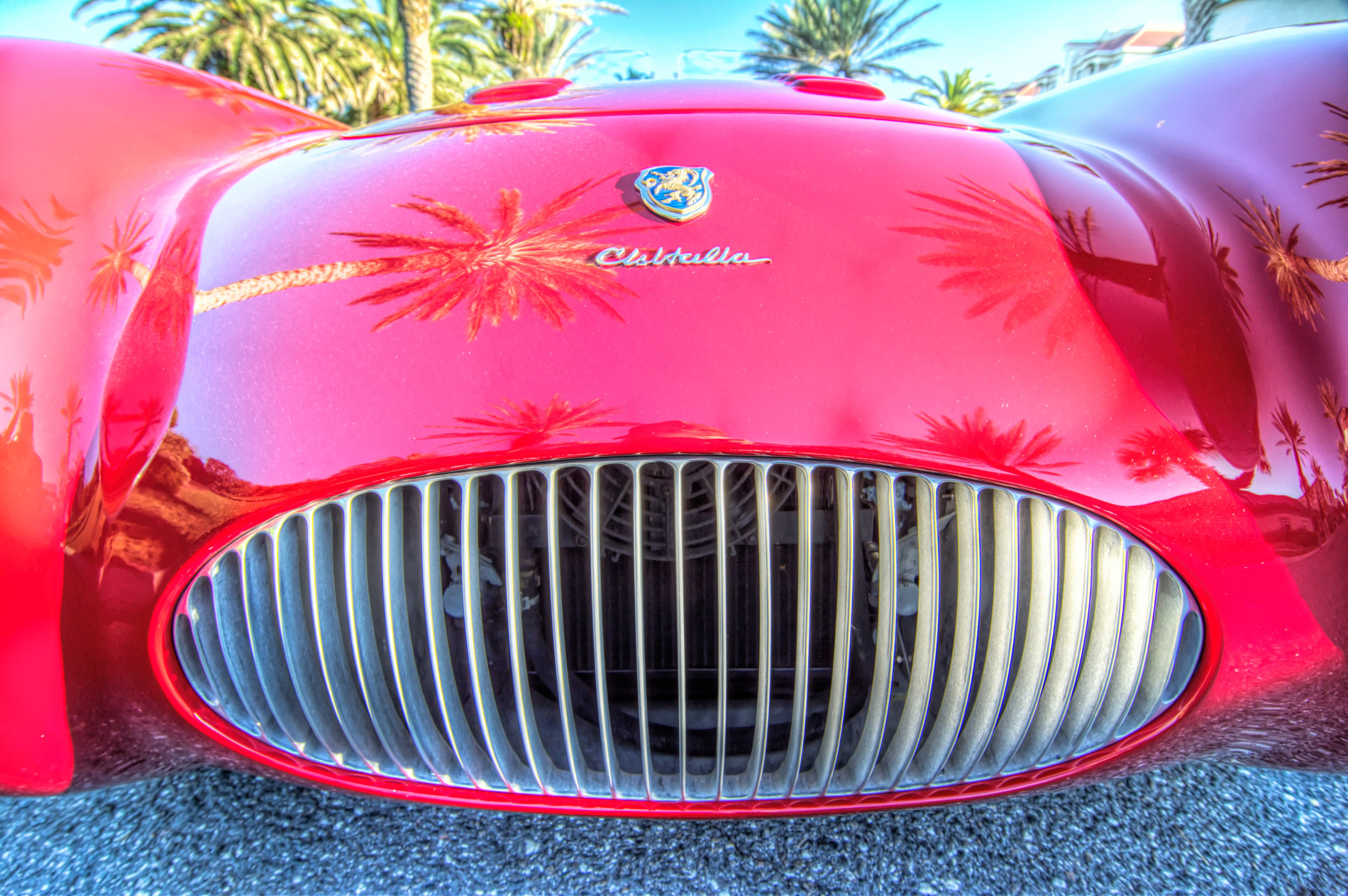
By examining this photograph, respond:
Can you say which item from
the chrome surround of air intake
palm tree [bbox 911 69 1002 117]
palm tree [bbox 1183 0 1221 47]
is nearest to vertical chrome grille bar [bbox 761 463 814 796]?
the chrome surround of air intake

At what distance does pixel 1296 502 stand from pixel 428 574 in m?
0.88

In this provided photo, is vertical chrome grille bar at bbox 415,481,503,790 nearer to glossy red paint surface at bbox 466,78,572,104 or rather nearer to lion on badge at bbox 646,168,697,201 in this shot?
lion on badge at bbox 646,168,697,201

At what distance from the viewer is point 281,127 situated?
1.43 m

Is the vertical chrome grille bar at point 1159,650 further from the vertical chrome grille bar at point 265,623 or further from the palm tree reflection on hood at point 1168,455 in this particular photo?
the vertical chrome grille bar at point 265,623

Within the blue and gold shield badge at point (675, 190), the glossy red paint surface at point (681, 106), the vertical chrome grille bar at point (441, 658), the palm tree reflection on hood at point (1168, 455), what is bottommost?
the vertical chrome grille bar at point (441, 658)

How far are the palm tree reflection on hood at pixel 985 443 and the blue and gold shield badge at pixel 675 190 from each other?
0.36m

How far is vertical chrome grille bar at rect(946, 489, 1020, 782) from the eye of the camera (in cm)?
80

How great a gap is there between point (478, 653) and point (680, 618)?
0.22m

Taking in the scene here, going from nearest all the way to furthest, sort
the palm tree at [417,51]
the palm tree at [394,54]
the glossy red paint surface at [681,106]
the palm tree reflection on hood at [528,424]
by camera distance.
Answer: the palm tree reflection on hood at [528,424], the glossy red paint surface at [681,106], the palm tree at [417,51], the palm tree at [394,54]

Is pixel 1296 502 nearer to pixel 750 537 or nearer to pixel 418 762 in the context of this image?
pixel 750 537

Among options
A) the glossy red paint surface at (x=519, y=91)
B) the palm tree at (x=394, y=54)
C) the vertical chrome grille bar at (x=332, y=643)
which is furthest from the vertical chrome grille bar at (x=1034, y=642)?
the palm tree at (x=394, y=54)

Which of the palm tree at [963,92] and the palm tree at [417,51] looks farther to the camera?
the palm tree at [963,92]

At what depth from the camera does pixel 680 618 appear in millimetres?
826

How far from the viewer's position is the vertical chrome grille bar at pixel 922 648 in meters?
0.79
